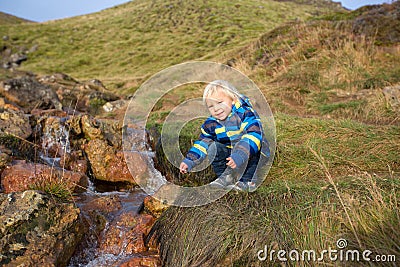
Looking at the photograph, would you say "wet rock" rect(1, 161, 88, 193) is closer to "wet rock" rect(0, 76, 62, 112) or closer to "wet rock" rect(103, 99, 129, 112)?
"wet rock" rect(0, 76, 62, 112)

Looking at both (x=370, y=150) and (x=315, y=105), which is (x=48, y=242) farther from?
(x=315, y=105)

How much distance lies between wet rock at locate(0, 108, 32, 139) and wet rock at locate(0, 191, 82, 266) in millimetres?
2790

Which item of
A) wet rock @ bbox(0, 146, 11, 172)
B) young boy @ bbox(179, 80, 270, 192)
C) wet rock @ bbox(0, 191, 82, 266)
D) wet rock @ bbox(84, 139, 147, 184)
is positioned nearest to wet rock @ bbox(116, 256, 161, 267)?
wet rock @ bbox(0, 191, 82, 266)

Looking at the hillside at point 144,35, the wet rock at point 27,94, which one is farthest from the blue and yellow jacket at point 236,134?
the hillside at point 144,35

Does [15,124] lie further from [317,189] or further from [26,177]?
[317,189]

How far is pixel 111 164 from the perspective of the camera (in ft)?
16.7

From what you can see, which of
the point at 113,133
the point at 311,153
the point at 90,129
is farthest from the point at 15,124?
the point at 311,153

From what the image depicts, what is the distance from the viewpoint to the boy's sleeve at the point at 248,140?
8.79 feet

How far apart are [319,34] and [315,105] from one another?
467cm

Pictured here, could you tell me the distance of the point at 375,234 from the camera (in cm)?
208

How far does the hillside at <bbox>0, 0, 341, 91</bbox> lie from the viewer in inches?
1052

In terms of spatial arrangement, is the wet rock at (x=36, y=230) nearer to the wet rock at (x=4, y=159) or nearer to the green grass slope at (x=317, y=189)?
the green grass slope at (x=317, y=189)

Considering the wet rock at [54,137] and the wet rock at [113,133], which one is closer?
the wet rock at [54,137]

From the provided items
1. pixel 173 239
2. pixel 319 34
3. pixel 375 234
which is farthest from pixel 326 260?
pixel 319 34
